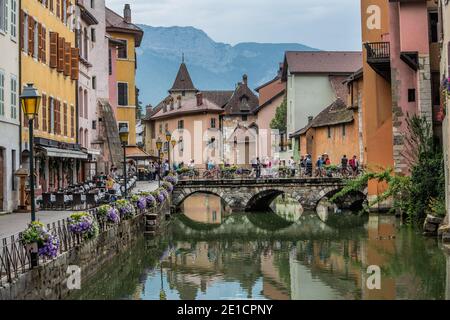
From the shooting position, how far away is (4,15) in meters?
28.0

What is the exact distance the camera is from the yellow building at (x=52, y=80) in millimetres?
31734

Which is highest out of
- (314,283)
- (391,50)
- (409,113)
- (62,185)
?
(391,50)

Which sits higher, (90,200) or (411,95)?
(411,95)

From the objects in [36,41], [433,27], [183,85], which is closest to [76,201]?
[36,41]

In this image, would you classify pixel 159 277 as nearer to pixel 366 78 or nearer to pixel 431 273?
pixel 431 273

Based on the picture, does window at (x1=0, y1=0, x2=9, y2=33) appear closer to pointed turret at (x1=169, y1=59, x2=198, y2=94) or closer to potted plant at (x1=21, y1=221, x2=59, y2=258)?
potted plant at (x1=21, y1=221, x2=59, y2=258)

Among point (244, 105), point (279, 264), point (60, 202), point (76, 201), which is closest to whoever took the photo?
point (279, 264)

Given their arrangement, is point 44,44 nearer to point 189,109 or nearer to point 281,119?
point 281,119

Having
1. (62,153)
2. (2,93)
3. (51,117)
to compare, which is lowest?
(62,153)

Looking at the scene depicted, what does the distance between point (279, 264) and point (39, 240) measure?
13633 mm

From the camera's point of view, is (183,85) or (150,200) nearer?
(150,200)

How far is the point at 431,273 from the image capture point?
23812mm

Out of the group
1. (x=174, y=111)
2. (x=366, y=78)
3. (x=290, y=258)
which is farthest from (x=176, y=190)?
(x=174, y=111)
